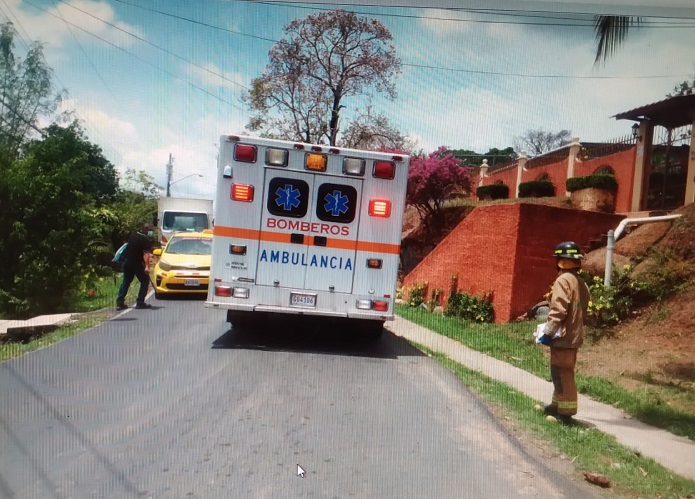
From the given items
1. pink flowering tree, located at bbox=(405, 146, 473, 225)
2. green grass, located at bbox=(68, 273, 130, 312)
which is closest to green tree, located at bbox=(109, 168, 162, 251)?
green grass, located at bbox=(68, 273, 130, 312)

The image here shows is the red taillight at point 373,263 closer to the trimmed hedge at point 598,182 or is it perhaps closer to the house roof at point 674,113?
the house roof at point 674,113

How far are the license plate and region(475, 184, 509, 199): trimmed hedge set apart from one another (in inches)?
459

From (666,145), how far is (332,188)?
25.1ft

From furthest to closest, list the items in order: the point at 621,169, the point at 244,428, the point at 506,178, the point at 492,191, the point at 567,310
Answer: the point at 492,191 → the point at 506,178 → the point at 621,169 → the point at 567,310 → the point at 244,428

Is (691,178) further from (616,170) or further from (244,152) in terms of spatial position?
(244,152)

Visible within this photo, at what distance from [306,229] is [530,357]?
3759 mm

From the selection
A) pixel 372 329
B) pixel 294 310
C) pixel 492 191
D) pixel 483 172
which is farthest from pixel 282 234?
pixel 483 172

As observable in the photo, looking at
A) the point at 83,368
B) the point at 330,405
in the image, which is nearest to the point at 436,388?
the point at 330,405

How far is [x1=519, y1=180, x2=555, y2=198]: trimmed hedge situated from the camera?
50.1 feet

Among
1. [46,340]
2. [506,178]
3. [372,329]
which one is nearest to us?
[46,340]

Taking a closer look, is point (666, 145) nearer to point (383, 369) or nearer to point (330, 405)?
point (383, 369)

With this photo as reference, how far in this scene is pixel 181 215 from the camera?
65.9 feet

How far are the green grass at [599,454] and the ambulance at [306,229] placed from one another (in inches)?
83.5

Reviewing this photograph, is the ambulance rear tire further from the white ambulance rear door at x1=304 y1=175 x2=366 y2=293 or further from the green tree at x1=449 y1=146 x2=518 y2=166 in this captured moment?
the green tree at x1=449 y1=146 x2=518 y2=166
